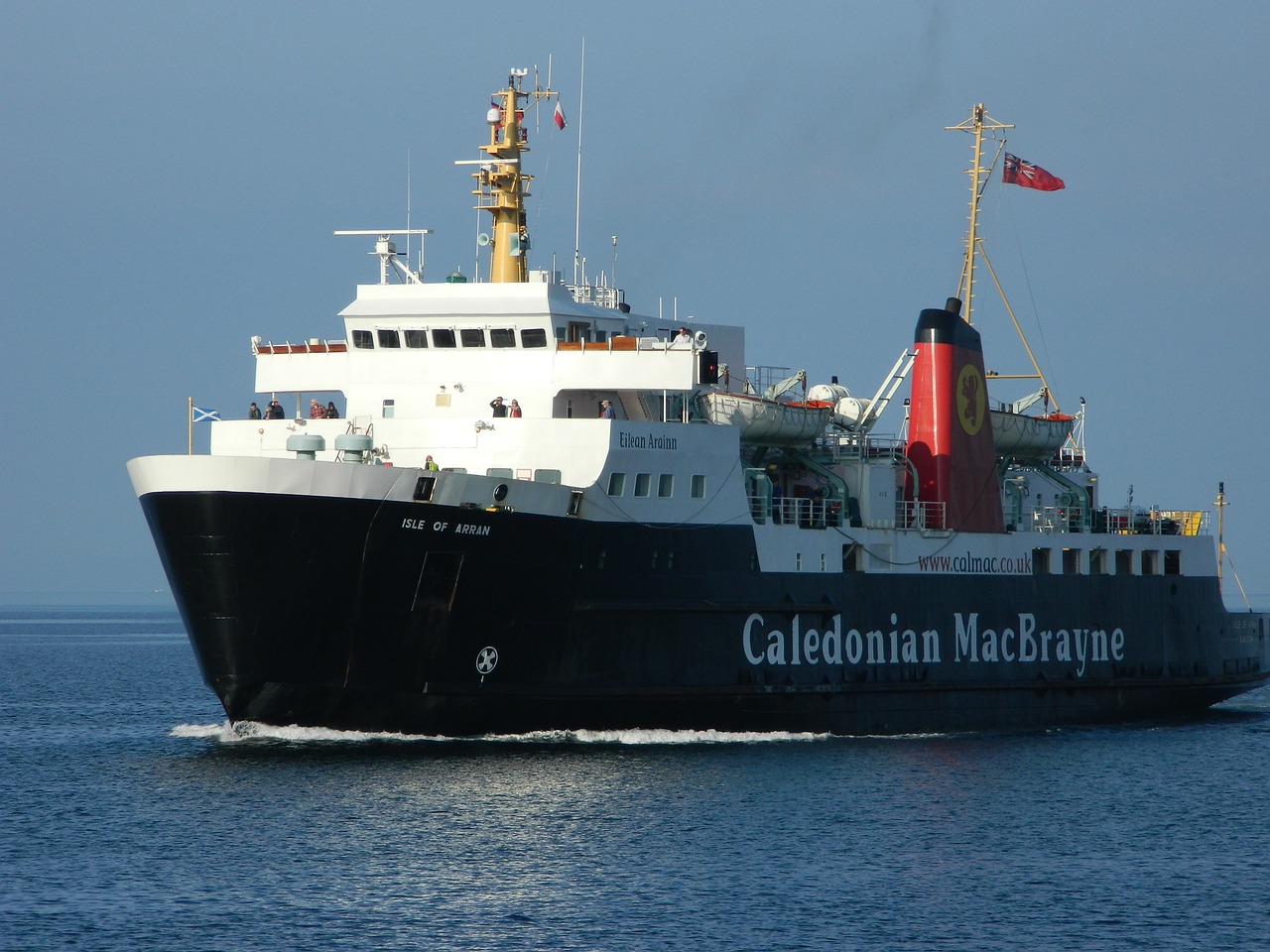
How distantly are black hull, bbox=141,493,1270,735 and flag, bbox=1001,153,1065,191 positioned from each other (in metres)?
12.0

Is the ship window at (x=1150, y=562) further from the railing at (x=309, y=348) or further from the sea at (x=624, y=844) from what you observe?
the railing at (x=309, y=348)

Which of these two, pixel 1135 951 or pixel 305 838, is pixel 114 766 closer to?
pixel 305 838

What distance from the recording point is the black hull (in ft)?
89.6

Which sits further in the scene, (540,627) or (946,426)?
(946,426)

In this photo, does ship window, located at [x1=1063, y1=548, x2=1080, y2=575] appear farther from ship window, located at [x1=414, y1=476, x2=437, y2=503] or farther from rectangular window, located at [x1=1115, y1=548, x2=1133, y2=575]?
ship window, located at [x1=414, y1=476, x2=437, y2=503]

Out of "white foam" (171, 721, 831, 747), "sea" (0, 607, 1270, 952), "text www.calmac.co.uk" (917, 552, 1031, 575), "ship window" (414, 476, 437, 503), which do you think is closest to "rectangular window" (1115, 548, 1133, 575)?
"text www.calmac.co.uk" (917, 552, 1031, 575)

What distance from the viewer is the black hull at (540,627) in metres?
27.3

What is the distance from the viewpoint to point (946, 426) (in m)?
37.1

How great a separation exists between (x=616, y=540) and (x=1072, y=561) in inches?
579

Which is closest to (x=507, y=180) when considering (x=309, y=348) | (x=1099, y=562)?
(x=309, y=348)

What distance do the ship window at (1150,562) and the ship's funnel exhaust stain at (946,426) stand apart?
659 centimetres

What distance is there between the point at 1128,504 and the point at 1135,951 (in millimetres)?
25205

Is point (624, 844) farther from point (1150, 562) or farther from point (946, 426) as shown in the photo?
point (1150, 562)

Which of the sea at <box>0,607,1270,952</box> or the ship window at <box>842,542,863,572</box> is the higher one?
the ship window at <box>842,542,863,572</box>
